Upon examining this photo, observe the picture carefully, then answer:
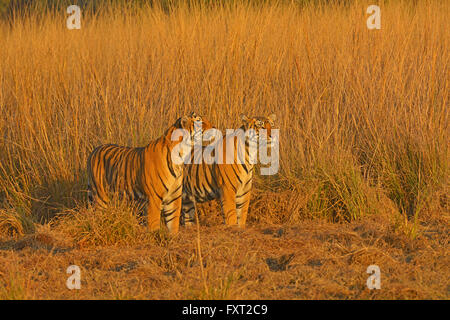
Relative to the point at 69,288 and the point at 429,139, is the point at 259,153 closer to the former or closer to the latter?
the point at 429,139

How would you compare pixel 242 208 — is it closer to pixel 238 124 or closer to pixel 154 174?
pixel 154 174

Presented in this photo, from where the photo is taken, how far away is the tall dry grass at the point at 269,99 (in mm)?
5055

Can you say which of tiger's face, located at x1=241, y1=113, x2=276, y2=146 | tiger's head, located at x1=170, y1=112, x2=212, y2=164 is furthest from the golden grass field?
tiger's face, located at x1=241, y1=113, x2=276, y2=146

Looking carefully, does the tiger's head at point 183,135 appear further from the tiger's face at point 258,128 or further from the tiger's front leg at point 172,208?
the tiger's face at point 258,128

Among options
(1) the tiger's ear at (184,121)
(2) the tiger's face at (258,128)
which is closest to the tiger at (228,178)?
(2) the tiger's face at (258,128)

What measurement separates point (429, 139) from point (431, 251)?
141 cm

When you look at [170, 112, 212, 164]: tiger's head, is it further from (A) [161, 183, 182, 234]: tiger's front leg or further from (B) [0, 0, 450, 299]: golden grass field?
(B) [0, 0, 450, 299]: golden grass field

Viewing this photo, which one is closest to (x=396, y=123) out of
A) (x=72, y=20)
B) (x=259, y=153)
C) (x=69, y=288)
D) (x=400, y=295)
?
(x=259, y=153)

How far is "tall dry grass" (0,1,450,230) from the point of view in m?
5.05

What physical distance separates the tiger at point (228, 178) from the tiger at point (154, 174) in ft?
0.87

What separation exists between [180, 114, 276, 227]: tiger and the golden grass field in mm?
194

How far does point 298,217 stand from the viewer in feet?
15.9

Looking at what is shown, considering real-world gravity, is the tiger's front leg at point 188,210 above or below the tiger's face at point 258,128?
below
